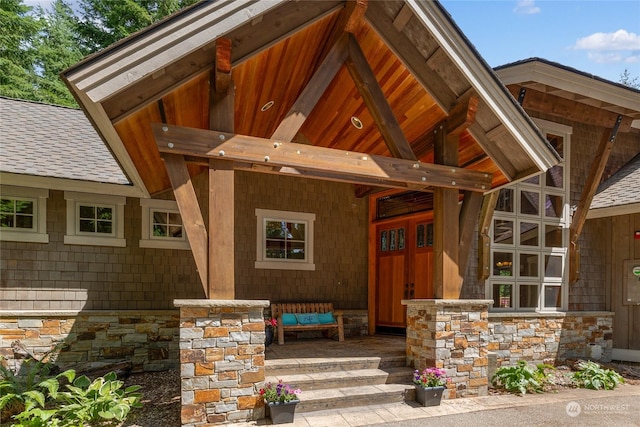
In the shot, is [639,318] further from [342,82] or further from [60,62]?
[60,62]

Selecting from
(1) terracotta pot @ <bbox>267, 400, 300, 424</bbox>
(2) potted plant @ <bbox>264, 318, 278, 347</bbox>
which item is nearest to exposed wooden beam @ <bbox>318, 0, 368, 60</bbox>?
(1) terracotta pot @ <bbox>267, 400, 300, 424</bbox>

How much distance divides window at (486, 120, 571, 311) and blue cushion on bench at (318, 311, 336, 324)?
109 inches

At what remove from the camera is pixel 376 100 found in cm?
465

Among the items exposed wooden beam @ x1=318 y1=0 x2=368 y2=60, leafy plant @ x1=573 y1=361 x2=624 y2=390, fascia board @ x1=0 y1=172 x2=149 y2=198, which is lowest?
leafy plant @ x1=573 y1=361 x2=624 y2=390

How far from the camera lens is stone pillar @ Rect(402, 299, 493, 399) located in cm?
477

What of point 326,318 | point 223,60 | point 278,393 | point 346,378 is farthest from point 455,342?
point 223,60

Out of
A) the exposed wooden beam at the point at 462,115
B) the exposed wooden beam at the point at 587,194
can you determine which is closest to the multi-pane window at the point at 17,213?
the exposed wooden beam at the point at 462,115

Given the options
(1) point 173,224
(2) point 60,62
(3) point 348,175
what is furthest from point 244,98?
(2) point 60,62

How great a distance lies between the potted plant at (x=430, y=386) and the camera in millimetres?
4535

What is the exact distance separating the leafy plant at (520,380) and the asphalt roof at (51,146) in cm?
632

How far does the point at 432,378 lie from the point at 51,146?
6872 millimetres

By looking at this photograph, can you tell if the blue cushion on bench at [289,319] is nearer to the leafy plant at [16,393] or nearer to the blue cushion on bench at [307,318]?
the blue cushion on bench at [307,318]

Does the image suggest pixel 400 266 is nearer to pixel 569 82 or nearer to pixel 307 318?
pixel 307 318

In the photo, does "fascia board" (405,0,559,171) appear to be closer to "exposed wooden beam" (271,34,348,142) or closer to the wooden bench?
"exposed wooden beam" (271,34,348,142)
